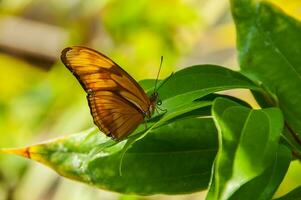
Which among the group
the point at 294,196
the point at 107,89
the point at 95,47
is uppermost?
the point at 107,89

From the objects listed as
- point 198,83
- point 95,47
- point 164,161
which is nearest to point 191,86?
point 198,83

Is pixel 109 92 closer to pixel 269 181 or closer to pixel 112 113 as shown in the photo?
pixel 112 113

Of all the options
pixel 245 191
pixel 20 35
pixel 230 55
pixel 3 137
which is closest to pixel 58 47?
pixel 20 35

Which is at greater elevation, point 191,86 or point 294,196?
point 191,86

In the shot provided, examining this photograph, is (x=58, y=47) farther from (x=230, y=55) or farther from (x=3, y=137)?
(x=230, y=55)

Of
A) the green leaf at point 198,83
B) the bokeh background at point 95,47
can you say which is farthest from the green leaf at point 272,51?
the bokeh background at point 95,47
